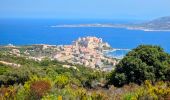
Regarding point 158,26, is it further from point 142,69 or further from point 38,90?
point 38,90

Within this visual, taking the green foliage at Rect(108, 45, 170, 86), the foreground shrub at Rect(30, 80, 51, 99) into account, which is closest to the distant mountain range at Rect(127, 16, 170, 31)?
the green foliage at Rect(108, 45, 170, 86)

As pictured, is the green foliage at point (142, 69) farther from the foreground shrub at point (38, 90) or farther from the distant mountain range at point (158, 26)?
the distant mountain range at point (158, 26)

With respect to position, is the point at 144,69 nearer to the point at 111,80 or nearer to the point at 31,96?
the point at 111,80

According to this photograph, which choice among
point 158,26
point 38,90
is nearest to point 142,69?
point 38,90

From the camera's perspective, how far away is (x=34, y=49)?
257 feet

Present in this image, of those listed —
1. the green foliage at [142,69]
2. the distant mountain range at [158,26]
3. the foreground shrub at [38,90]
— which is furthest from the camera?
the distant mountain range at [158,26]

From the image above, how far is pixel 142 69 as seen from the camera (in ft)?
54.9

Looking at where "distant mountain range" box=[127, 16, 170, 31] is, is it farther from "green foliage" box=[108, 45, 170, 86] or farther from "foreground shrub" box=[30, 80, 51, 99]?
"foreground shrub" box=[30, 80, 51, 99]

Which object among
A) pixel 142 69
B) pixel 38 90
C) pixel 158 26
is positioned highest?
pixel 38 90

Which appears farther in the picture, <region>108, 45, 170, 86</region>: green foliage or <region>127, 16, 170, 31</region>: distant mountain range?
<region>127, 16, 170, 31</region>: distant mountain range

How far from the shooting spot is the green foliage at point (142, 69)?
54.3 ft

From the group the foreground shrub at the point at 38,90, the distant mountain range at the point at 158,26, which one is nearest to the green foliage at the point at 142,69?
the foreground shrub at the point at 38,90

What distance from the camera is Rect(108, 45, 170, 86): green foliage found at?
54.3 ft

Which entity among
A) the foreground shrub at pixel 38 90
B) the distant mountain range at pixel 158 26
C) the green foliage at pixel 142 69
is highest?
the foreground shrub at pixel 38 90
